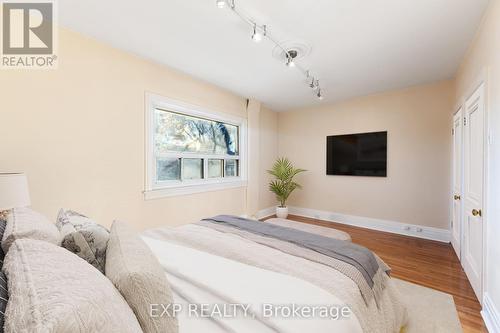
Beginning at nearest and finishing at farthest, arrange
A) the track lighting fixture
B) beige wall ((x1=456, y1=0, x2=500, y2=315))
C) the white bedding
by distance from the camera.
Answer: the white bedding < beige wall ((x1=456, y1=0, x2=500, y2=315)) < the track lighting fixture

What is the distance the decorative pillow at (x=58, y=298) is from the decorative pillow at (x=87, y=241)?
0.24 m

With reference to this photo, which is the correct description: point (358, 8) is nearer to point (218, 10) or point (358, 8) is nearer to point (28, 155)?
point (218, 10)

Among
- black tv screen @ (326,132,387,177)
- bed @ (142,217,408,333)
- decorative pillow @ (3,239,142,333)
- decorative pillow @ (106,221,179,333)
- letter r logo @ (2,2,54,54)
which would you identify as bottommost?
bed @ (142,217,408,333)

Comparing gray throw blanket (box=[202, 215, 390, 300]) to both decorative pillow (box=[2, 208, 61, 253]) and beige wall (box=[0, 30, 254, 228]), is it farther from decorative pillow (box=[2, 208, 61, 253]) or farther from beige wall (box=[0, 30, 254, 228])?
beige wall (box=[0, 30, 254, 228])

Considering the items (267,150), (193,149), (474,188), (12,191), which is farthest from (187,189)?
(474,188)

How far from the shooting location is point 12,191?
4.93 feet

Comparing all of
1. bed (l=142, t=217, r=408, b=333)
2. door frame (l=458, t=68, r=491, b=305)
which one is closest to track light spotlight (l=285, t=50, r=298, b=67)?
door frame (l=458, t=68, r=491, b=305)

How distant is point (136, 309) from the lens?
2.21 feet

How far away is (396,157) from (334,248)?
3166 millimetres

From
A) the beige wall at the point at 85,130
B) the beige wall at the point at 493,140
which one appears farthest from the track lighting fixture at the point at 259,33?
the beige wall at the point at 493,140

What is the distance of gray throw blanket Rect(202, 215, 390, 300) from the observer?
50.5 inches

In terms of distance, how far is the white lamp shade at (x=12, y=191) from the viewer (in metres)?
1.47

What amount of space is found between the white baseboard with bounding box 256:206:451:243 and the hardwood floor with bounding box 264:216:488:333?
0.15 m

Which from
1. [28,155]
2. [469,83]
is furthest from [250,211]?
[469,83]
